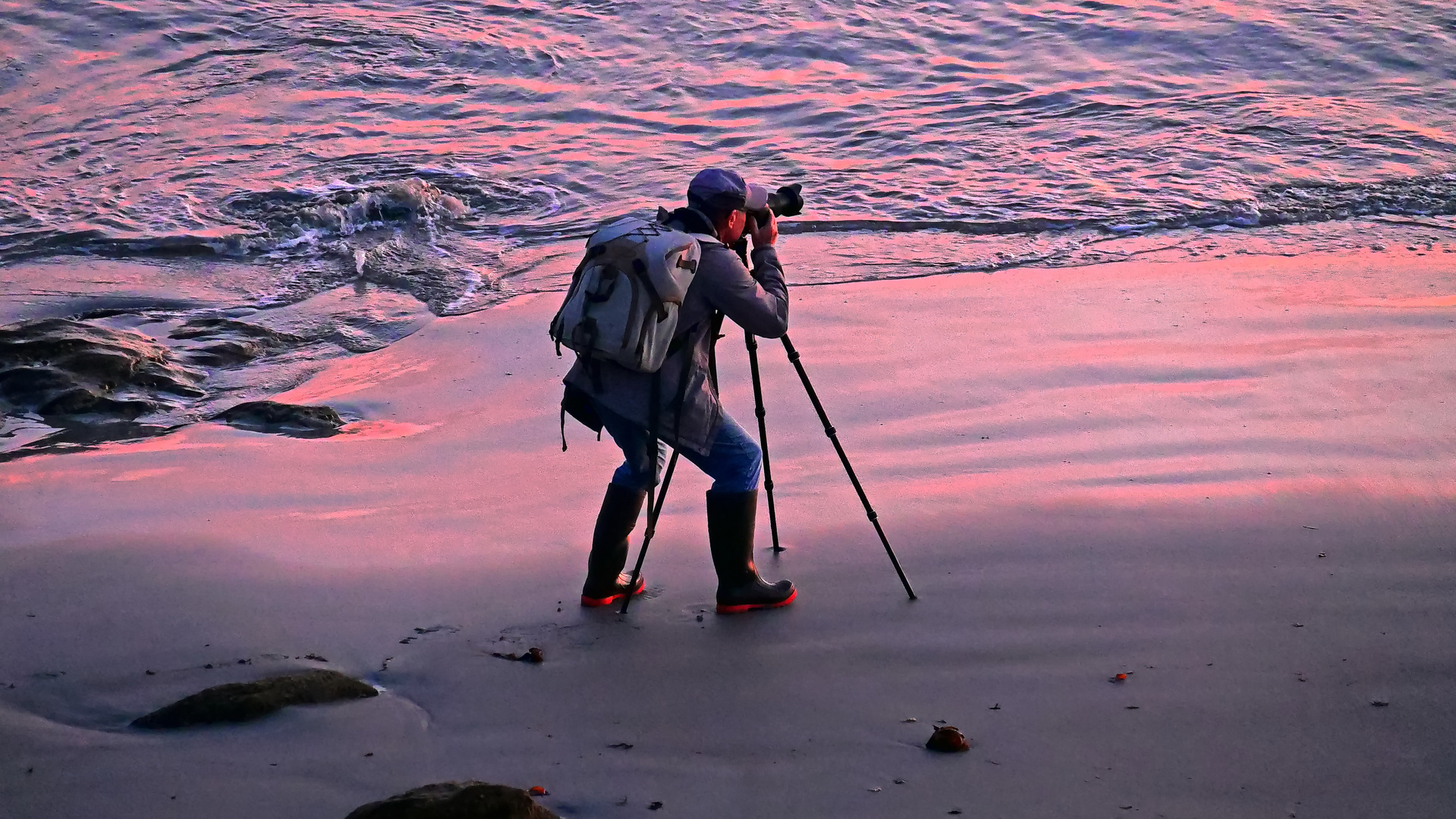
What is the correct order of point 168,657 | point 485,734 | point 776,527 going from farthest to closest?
point 776,527 → point 168,657 → point 485,734

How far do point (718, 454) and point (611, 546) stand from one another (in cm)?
49

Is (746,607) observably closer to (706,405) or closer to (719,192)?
(706,405)

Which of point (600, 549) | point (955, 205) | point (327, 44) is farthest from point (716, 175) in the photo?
point (327, 44)

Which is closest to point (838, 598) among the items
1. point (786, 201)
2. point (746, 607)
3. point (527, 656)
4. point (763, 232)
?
point (746, 607)

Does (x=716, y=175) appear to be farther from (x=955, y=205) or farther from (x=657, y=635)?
(x=955, y=205)

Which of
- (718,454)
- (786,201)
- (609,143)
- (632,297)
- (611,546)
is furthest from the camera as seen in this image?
(609,143)

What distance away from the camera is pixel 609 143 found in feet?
41.8

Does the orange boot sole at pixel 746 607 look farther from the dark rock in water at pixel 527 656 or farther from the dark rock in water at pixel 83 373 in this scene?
the dark rock in water at pixel 83 373

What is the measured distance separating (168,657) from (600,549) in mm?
1365

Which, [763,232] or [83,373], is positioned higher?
[763,232]

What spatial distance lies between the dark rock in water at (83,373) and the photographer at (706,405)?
3117 mm

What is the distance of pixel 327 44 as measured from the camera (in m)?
15.8

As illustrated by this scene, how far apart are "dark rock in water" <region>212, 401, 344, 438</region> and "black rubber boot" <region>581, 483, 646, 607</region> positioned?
2.14m

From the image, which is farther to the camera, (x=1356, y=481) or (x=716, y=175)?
(x=1356, y=481)
